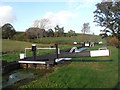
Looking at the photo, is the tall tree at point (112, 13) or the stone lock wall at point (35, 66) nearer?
the tall tree at point (112, 13)

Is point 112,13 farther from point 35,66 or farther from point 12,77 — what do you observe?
A: point 12,77

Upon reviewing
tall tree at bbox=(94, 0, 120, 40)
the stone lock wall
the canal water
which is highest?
tall tree at bbox=(94, 0, 120, 40)

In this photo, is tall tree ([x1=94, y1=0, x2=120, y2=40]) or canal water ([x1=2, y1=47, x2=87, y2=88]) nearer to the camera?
canal water ([x1=2, y1=47, x2=87, y2=88])

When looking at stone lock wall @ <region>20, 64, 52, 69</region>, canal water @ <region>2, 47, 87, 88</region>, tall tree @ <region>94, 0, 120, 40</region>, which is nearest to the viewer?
canal water @ <region>2, 47, 87, 88</region>

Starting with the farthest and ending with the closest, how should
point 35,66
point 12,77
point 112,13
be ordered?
point 35,66 < point 112,13 < point 12,77

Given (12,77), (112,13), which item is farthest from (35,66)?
(112,13)

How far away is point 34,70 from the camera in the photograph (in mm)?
6250

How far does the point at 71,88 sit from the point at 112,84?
994 mm

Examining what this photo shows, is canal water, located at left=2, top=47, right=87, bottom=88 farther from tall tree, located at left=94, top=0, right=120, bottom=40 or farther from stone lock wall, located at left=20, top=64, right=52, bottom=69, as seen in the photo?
tall tree, located at left=94, top=0, right=120, bottom=40

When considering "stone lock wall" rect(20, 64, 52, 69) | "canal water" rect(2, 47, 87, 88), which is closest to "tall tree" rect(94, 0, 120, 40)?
"stone lock wall" rect(20, 64, 52, 69)

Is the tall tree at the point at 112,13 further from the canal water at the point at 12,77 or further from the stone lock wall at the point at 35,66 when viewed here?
the canal water at the point at 12,77

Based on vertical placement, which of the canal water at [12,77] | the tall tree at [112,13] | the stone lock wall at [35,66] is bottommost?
the canal water at [12,77]

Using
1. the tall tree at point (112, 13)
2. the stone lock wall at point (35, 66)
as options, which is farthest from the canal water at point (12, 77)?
the tall tree at point (112, 13)

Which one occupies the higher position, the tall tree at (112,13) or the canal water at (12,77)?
the tall tree at (112,13)
